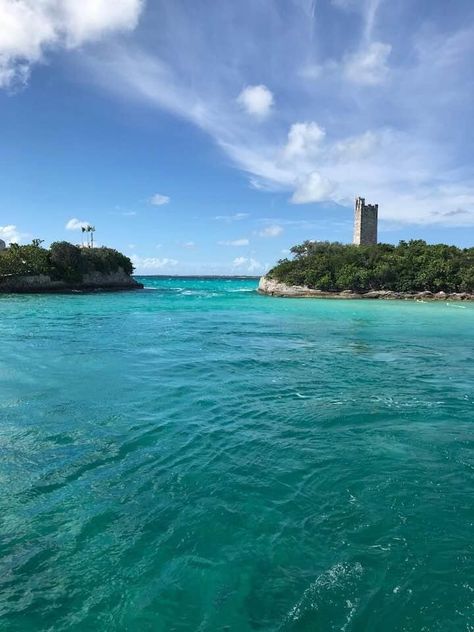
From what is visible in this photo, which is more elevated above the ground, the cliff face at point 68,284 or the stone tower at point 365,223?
the stone tower at point 365,223

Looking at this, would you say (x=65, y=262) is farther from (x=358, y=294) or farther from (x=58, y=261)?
(x=358, y=294)

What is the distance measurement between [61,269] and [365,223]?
6419cm

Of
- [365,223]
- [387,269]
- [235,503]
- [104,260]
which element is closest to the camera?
[235,503]

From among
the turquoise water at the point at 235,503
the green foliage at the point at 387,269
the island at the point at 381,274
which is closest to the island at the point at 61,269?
the island at the point at 381,274

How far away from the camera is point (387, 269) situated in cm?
7469

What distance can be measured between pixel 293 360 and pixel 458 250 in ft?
240

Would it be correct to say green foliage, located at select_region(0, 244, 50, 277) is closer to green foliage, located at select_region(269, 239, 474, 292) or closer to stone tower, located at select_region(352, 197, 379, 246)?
green foliage, located at select_region(269, 239, 474, 292)

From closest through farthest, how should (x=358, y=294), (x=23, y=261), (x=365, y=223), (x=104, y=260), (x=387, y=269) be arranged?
(x=358, y=294) → (x=23, y=261) → (x=387, y=269) → (x=104, y=260) → (x=365, y=223)

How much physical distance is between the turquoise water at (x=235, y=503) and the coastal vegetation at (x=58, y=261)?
64103 mm

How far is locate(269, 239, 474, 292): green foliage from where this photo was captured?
72.6 meters

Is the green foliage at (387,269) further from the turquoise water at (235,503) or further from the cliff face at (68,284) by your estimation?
the turquoise water at (235,503)

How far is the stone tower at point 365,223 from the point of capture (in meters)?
101

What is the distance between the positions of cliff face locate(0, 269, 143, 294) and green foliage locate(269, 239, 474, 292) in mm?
30909

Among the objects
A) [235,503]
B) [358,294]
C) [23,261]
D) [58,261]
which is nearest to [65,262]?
[58,261]
